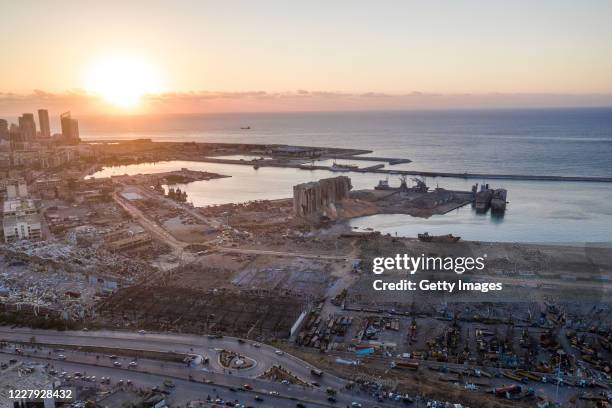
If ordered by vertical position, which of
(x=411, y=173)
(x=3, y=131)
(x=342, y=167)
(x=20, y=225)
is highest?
(x=3, y=131)

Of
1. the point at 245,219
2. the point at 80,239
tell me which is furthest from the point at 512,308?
the point at 80,239

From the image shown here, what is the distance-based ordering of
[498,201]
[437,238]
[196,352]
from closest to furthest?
[196,352] → [437,238] → [498,201]

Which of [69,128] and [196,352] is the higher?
[69,128]

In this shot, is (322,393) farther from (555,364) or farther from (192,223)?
(192,223)

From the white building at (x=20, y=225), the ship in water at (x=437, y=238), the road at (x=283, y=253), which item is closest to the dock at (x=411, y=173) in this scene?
the ship in water at (x=437, y=238)

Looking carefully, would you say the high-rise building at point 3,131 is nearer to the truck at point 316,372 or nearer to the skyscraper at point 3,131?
the skyscraper at point 3,131

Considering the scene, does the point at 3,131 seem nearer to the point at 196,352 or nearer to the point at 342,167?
the point at 342,167

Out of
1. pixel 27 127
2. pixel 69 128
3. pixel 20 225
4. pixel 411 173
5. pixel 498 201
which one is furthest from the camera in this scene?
pixel 69 128

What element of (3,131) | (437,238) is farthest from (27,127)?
(437,238)
